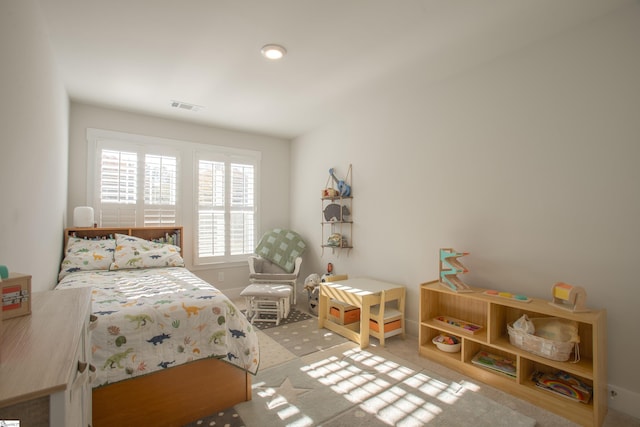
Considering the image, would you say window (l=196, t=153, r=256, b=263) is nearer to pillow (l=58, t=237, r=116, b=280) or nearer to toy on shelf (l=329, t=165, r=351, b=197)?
pillow (l=58, t=237, r=116, b=280)

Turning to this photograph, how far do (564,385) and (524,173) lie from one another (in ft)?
4.84

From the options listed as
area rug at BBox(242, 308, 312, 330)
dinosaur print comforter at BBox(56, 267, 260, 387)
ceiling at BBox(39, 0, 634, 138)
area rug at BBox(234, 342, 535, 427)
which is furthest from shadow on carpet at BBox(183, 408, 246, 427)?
ceiling at BBox(39, 0, 634, 138)

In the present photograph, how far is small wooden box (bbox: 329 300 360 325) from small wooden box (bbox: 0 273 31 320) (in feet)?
8.75

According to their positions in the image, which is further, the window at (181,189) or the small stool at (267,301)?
the window at (181,189)

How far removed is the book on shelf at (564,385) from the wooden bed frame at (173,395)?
1.97 metres

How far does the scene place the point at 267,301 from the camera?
3.65 meters

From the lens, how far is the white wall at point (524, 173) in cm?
197

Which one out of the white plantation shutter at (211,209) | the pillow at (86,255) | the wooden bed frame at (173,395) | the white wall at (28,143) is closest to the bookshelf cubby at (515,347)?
the wooden bed frame at (173,395)

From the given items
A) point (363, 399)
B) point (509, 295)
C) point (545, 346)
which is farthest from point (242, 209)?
point (545, 346)

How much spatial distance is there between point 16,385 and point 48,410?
8cm

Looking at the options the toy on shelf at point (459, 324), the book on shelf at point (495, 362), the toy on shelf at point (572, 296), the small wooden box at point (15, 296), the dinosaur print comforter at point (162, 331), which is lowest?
the book on shelf at point (495, 362)

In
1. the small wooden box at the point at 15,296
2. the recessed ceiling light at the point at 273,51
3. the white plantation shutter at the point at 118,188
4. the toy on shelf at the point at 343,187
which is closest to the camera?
the small wooden box at the point at 15,296

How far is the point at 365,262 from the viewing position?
3730mm

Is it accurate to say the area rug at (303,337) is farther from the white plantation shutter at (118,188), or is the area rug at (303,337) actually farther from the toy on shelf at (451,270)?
the white plantation shutter at (118,188)
